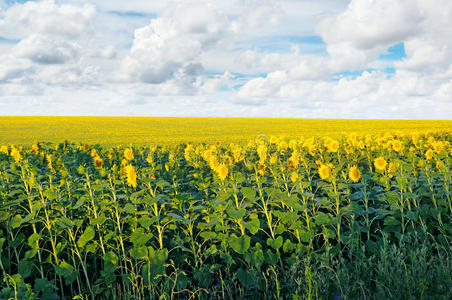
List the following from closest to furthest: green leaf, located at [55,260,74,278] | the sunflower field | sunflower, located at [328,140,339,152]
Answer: the sunflower field < green leaf, located at [55,260,74,278] < sunflower, located at [328,140,339,152]

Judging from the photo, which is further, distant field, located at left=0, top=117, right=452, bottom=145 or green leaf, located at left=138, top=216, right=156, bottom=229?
distant field, located at left=0, top=117, right=452, bottom=145

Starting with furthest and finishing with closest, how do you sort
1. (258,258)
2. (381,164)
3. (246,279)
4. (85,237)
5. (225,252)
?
(381,164) → (225,252) → (85,237) → (258,258) → (246,279)

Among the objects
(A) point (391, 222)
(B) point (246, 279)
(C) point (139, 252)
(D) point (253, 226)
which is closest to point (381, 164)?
(A) point (391, 222)

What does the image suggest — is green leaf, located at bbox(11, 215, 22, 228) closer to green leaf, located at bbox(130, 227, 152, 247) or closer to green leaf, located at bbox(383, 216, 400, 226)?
green leaf, located at bbox(130, 227, 152, 247)

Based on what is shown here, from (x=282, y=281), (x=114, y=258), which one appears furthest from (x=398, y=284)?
(x=114, y=258)

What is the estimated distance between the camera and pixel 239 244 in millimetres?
3354

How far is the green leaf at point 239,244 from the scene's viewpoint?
3.31 m

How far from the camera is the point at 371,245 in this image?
3.86 meters

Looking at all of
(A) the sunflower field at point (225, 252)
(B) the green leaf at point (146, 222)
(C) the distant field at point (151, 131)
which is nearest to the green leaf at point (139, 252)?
(A) the sunflower field at point (225, 252)

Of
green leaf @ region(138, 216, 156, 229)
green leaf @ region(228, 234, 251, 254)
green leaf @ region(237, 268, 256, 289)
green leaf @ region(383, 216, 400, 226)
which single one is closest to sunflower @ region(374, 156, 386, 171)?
green leaf @ region(383, 216, 400, 226)

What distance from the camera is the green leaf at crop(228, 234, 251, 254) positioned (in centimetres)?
331

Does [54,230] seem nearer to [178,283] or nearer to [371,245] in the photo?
[178,283]

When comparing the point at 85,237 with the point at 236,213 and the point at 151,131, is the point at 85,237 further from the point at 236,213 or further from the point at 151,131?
the point at 151,131

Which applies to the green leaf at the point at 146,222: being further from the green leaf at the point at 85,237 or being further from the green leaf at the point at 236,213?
the green leaf at the point at 236,213
